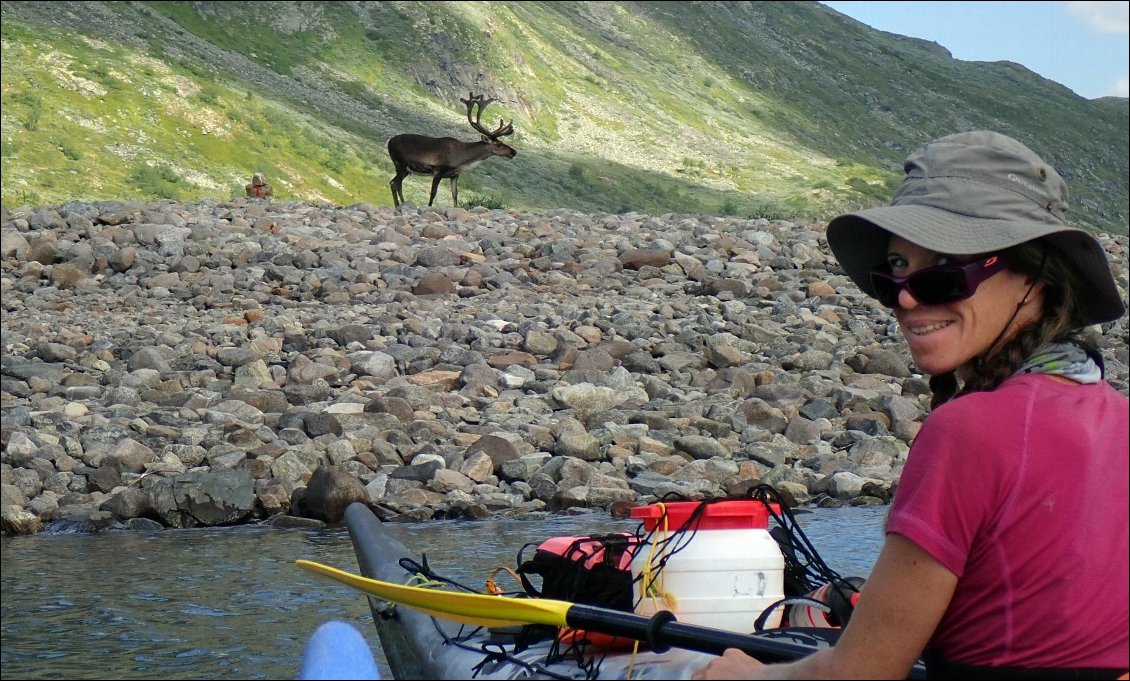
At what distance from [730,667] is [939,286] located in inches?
29.1

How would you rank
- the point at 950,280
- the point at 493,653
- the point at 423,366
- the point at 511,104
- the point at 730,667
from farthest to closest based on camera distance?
the point at 511,104 < the point at 423,366 < the point at 493,653 < the point at 730,667 < the point at 950,280

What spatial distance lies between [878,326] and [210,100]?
79.0ft

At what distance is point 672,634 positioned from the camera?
8.93 ft

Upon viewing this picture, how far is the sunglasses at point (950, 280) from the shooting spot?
6.94ft

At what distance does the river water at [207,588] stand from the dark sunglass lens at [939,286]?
9.25 ft

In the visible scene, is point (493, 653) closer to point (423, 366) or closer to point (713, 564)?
point (713, 564)

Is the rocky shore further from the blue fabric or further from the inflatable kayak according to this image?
the blue fabric

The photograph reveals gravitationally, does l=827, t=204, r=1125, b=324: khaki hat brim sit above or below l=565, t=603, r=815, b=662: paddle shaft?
above

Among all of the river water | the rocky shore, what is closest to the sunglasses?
the river water

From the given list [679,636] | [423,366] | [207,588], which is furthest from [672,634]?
[423,366]

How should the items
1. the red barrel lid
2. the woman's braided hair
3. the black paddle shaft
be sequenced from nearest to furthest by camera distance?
the woman's braided hair, the black paddle shaft, the red barrel lid

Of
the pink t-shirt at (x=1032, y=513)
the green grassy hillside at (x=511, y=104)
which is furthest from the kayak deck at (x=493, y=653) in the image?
the green grassy hillside at (x=511, y=104)

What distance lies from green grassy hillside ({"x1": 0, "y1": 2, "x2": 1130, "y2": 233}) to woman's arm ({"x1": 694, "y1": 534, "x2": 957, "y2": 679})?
62.0 feet

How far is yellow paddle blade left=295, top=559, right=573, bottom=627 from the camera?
3012 millimetres
